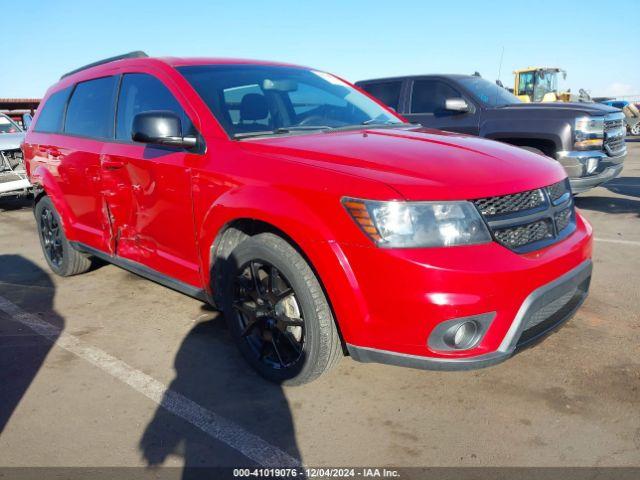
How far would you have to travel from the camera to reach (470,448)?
7.70ft

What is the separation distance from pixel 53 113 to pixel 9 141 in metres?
5.29

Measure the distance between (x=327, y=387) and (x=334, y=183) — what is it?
116cm

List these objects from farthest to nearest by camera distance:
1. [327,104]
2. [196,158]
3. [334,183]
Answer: [327,104] → [196,158] → [334,183]

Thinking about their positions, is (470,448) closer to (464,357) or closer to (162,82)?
(464,357)

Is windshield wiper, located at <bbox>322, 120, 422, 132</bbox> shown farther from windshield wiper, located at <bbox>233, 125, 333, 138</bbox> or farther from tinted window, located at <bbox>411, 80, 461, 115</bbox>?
tinted window, located at <bbox>411, 80, 461, 115</bbox>

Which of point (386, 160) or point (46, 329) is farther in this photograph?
point (46, 329)

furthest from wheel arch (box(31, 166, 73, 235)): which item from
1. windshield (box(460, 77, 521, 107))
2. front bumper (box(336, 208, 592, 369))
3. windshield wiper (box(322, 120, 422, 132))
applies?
windshield (box(460, 77, 521, 107))

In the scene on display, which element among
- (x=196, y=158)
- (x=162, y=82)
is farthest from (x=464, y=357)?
(x=162, y=82)

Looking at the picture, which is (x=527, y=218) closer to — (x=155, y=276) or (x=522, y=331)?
(x=522, y=331)

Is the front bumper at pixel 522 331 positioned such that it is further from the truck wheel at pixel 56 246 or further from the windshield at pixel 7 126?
the windshield at pixel 7 126

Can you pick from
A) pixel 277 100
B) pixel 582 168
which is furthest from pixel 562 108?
pixel 277 100

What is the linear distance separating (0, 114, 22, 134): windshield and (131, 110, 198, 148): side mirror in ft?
28.1

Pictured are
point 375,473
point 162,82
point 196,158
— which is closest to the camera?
point 375,473

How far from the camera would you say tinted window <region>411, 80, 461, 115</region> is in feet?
24.5
